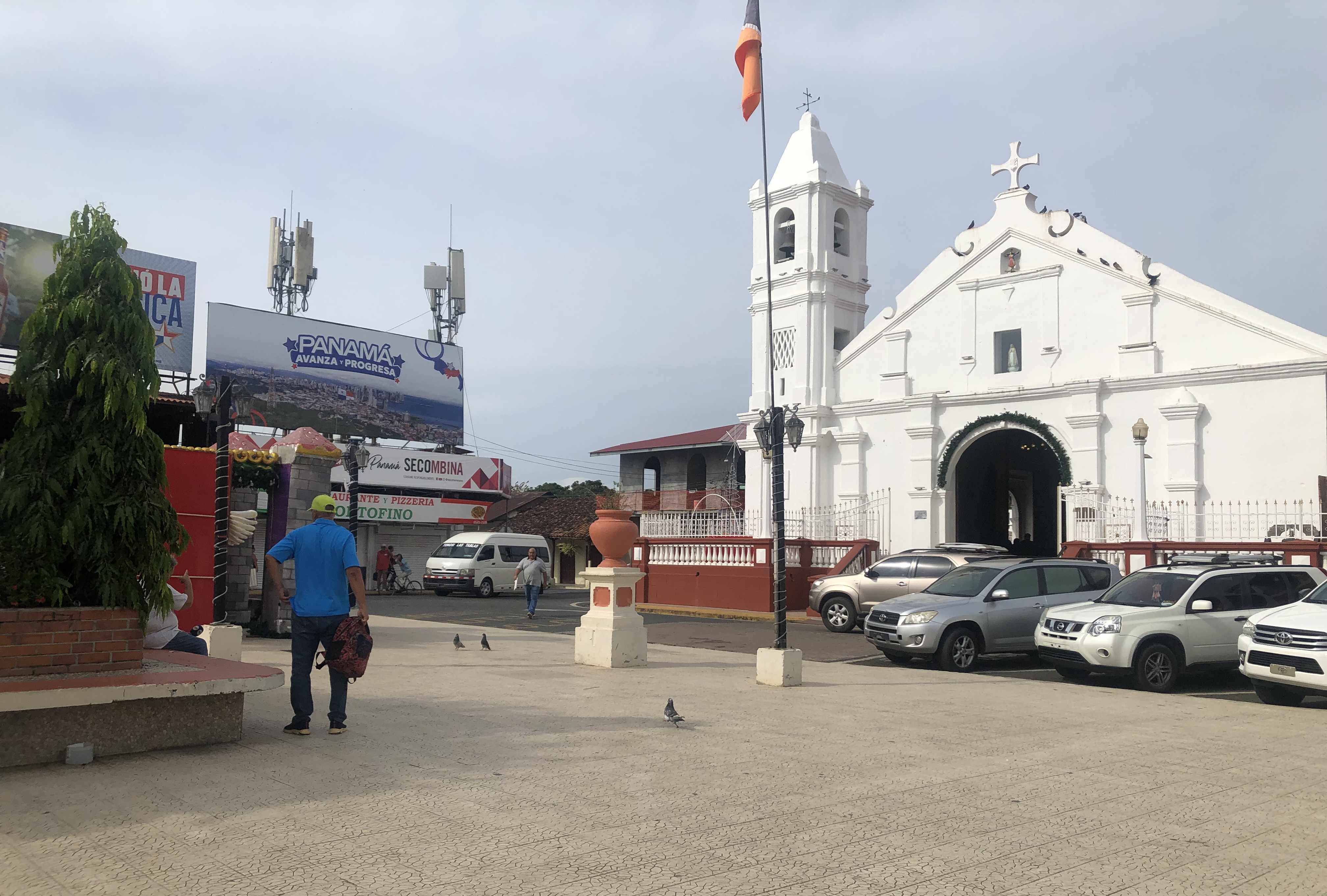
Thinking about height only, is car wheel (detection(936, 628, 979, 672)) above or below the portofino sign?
below

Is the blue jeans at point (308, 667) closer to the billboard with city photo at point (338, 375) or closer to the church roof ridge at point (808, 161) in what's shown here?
the church roof ridge at point (808, 161)

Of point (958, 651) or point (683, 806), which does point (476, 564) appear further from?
point (683, 806)

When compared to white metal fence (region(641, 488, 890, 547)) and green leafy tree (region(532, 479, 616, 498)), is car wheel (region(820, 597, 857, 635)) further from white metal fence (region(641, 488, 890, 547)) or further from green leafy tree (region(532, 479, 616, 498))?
green leafy tree (region(532, 479, 616, 498))

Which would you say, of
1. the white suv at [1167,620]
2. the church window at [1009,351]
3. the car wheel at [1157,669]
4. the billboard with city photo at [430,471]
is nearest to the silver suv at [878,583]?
the white suv at [1167,620]

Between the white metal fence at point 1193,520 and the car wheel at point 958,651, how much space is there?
9395 millimetres

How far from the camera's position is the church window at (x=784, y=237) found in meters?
30.9

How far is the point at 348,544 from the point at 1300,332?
74.6 feet

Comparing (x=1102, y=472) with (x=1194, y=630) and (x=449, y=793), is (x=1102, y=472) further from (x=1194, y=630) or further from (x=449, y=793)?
(x=449, y=793)

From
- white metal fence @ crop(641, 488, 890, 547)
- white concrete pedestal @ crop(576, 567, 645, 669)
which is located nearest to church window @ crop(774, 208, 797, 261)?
white metal fence @ crop(641, 488, 890, 547)

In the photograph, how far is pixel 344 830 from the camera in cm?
504

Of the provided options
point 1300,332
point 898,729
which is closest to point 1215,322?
point 1300,332

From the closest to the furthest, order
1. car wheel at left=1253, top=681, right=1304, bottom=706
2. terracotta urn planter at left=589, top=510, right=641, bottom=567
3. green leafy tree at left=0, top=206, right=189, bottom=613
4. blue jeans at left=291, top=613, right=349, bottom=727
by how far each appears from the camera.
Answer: green leafy tree at left=0, top=206, right=189, bottom=613 → blue jeans at left=291, top=613, right=349, bottom=727 → car wheel at left=1253, top=681, right=1304, bottom=706 → terracotta urn planter at left=589, top=510, right=641, bottom=567

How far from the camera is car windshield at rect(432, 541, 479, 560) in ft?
111

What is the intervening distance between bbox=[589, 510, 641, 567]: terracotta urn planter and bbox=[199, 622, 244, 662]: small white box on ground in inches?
165
